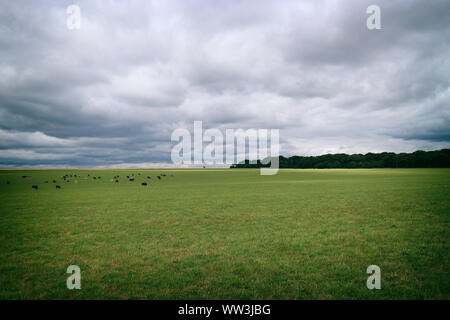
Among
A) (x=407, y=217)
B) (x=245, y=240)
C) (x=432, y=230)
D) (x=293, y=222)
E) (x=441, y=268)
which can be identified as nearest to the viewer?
(x=441, y=268)

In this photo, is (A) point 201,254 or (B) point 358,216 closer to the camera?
(A) point 201,254

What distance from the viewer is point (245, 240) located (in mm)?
11250

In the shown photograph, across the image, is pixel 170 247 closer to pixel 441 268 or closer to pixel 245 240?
pixel 245 240
